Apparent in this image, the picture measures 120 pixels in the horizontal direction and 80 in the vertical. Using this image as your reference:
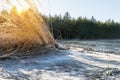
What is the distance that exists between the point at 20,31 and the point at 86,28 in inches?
493

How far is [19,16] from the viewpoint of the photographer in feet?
22.4

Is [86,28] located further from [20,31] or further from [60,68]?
[60,68]

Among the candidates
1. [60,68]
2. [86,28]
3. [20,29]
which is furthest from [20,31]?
[86,28]

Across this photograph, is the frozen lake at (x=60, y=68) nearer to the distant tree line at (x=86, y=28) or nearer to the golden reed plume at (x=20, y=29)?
the golden reed plume at (x=20, y=29)

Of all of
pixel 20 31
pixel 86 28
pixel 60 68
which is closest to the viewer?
pixel 60 68

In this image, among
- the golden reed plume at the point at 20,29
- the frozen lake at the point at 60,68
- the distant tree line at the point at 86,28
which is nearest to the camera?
the frozen lake at the point at 60,68

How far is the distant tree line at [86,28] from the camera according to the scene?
16.6 metres

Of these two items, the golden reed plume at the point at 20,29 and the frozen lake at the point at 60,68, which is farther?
the golden reed plume at the point at 20,29

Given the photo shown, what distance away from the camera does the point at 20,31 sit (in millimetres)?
6832

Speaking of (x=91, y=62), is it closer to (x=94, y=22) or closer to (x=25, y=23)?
(x=25, y=23)

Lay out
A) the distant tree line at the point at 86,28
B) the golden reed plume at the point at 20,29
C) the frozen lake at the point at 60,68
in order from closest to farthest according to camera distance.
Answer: the frozen lake at the point at 60,68 → the golden reed plume at the point at 20,29 → the distant tree line at the point at 86,28

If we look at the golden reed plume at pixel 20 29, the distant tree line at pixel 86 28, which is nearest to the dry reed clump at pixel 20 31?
the golden reed plume at pixel 20 29

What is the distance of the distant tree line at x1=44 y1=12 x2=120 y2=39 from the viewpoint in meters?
16.6

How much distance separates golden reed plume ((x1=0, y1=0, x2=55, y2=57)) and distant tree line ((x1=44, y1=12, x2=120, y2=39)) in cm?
788
